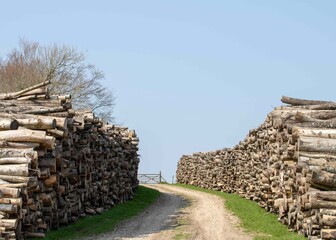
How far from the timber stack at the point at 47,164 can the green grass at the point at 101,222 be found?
411mm

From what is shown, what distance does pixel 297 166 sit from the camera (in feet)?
63.8

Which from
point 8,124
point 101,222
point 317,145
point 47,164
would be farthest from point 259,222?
point 8,124

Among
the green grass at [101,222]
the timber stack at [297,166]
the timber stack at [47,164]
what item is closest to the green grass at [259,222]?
the timber stack at [297,166]

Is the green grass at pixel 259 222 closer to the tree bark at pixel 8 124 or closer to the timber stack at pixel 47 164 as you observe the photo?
the timber stack at pixel 47 164

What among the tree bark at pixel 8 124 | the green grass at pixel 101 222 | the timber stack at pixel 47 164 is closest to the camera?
the timber stack at pixel 47 164

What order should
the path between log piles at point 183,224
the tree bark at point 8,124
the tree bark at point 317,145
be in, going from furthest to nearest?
the tree bark at point 317,145
the path between log piles at point 183,224
the tree bark at point 8,124

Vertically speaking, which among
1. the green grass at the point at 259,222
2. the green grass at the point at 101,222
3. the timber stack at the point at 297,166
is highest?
the timber stack at the point at 297,166

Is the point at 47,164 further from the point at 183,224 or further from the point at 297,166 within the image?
the point at 297,166

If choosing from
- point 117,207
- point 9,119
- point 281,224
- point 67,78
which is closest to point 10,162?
point 9,119

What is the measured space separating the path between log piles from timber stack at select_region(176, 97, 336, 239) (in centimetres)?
189

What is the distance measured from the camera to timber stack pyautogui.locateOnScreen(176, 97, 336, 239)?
689 inches

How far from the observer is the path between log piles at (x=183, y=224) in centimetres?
1942

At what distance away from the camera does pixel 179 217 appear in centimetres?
2502

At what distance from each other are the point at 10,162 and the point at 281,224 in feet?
32.4
